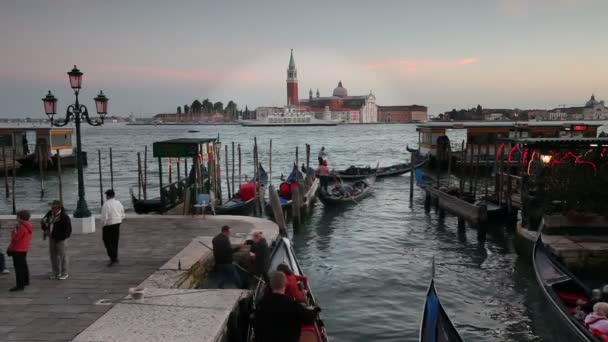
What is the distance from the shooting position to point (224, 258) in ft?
25.3

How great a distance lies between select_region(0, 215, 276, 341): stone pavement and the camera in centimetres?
524

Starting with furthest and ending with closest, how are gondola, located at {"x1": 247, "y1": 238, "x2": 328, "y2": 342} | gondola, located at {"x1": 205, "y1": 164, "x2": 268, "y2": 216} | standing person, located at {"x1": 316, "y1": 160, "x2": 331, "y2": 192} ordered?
standing person, located at {"x1": 316, "y1": 160, "x2": 331, "y2": 192} < gondola, located at {"x1": 205, "y1": 164, "x2": 268, "y2": 216} < gondola, located at {"x1": 247, "y1": 238, "x2": 328, "y2": 342}

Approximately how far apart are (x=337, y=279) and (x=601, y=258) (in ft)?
16.6

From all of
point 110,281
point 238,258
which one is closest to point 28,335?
point 110,281

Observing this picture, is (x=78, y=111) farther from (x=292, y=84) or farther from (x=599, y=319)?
(x=292, y=84)

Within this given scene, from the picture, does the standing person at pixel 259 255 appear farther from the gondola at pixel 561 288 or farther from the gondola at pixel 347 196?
the gondola at pixel 347 196

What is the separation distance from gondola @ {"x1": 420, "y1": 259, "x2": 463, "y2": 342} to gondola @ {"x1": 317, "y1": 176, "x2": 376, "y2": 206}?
13562mm

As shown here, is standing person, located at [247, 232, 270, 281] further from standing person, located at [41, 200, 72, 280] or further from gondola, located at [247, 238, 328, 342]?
standing person, located at [41, 200, 72, 280]

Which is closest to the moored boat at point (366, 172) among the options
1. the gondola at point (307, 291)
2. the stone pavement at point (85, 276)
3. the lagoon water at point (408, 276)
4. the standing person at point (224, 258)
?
the lagoon water at point (408, 276)

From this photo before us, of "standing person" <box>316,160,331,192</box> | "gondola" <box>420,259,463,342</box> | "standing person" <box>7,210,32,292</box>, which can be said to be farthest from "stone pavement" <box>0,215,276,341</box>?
"standing person" <box>316,160,331,192</box>

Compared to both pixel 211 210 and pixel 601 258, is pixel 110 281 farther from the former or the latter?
pixel 601 258

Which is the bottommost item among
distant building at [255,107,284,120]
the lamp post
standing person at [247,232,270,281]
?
standing person at [247,232,270,281]

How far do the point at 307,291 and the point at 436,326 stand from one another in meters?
1.68

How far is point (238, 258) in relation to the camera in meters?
8.80
